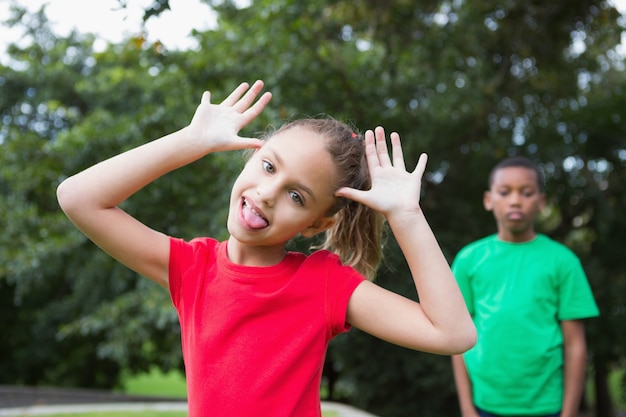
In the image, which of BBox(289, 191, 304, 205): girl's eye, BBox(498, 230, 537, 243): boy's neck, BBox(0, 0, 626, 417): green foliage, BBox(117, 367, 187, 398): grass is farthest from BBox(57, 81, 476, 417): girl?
BBox(117, 367, 187, 398): grass

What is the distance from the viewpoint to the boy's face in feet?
10.1

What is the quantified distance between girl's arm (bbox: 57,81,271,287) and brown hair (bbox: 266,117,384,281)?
162 mm

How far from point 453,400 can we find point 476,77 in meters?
2.87

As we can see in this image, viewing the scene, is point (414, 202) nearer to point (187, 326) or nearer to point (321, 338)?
point (321, 338)

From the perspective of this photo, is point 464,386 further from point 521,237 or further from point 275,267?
point 275,267

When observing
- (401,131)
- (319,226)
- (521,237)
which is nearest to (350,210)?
(319,226)

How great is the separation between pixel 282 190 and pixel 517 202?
5.72ft

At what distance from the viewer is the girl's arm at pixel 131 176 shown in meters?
1.65

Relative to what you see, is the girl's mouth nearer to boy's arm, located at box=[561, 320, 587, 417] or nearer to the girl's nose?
the girl's nose

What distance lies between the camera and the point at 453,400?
6375 mm

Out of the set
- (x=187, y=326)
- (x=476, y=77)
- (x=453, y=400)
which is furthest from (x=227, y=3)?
(x=187, y=326)

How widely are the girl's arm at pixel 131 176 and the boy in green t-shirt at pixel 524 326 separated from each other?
1.68 metres

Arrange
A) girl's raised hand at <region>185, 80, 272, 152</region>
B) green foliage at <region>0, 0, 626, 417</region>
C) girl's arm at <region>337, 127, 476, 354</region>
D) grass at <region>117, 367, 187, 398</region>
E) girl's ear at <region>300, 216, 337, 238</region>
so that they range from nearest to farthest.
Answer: girl's arm at <region>337, 127, 476, 354</region> → girl's raised hand at <region>185, 80, 272, 152</region> → girl's ear at <region>300, 216, 337, 238</region> → green foliage at <region>0, 0, 626, 417</region> → grass at <region>117, 367, 187, 398</region>

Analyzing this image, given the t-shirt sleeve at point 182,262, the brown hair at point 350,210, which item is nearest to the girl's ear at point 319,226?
the brown hair at point 350,210
